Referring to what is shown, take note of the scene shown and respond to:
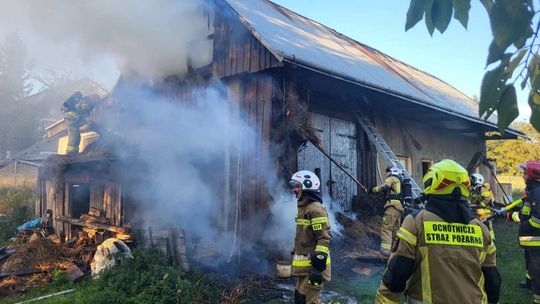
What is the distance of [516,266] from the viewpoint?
7.34 m

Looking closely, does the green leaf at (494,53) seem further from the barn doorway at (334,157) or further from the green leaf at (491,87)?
the barn doorway at (334,157)

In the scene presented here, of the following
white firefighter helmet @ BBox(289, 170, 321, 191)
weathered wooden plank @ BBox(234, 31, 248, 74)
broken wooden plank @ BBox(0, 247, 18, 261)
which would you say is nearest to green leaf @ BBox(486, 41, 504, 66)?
white firefighter helmet @ BBox(289, 170, 321, 191)

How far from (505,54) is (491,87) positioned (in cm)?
11

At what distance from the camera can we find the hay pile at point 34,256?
7430 mm

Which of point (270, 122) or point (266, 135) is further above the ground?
point (270, 122)

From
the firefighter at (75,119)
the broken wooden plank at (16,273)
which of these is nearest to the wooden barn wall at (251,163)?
the broken wooden plank at (16,273)

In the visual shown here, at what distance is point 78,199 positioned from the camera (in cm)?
986

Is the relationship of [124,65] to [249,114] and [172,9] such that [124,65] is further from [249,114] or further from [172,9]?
[249,114]

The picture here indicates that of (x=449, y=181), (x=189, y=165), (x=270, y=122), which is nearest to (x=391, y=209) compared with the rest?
(x=270, y=122)

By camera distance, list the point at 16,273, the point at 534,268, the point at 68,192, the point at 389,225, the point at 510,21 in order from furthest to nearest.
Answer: the point at 68,192 < the point at 389,225 < the point at 16,273 < the point at 534,268 < the point at 510,21

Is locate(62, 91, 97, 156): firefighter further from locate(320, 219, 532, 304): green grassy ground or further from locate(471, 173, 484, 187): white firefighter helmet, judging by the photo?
locate(471, 173, 484, 187): white firefighter helmet

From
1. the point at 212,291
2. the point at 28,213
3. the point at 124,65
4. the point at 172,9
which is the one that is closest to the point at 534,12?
the point at 212,291

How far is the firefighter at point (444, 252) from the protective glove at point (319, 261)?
1.32m

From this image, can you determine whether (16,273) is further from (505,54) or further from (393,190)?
(505,54)
